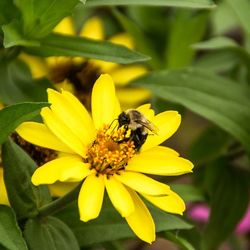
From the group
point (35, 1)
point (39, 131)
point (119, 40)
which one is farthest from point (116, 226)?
point (119, 40)

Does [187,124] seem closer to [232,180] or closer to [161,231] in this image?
[232,180]

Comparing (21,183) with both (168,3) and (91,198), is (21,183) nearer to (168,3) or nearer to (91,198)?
(91,198)

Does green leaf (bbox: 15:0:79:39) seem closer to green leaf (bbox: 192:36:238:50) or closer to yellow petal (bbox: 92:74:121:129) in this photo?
yellow petal (bbox: 92:74:121:129)

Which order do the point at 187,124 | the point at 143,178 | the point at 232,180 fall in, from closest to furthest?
the point at 143,178 < the point at 232,180 < the point at 187,124

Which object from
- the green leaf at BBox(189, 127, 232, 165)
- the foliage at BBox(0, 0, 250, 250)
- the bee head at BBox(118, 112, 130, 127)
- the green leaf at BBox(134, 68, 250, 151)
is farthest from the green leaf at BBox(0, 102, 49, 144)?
the green leaf at BBox(189, 127, 232, 165)

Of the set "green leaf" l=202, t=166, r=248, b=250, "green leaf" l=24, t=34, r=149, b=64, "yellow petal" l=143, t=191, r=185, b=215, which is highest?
"green leaf" l=24, t=34, r=149, b=64

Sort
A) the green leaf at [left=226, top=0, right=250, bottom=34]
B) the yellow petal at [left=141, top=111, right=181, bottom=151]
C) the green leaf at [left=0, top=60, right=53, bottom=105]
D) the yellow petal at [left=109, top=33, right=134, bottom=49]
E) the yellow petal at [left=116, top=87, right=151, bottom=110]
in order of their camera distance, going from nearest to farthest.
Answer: the yellow petal at [left=141, top=111, right=181, bottom=151], the green leaf at [left=0, top=60, right=53, bottom=105], the green leaf at [left=226, top=0, right=250, bottom=34], the yellow petal at [left=116, top=87, right=151, bottom=110], the yellow petal at [left=109, top=33, right=134, bottom=49]
